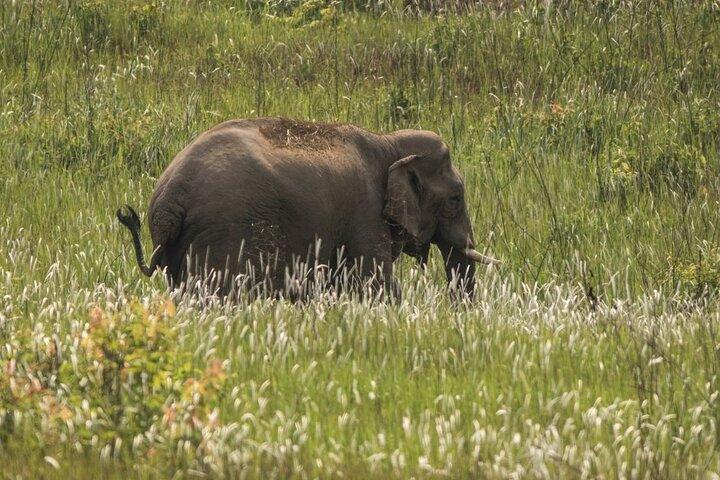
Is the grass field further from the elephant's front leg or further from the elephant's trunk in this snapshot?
the elephant's front leg

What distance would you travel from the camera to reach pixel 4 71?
1417 centimetres

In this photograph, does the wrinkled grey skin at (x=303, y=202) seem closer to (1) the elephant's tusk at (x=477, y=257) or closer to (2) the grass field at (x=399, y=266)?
(1) the elephant's tusk at (x=477, y=257)

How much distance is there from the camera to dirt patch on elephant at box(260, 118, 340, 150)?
8.55m

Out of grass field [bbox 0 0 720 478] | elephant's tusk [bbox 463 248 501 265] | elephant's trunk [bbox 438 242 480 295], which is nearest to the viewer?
grass field [bbox 0 0 720 478]

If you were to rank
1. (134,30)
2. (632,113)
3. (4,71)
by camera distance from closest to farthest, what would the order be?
(632,113), (4,71), (134,30)

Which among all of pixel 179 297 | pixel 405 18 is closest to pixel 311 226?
pixel 179 297

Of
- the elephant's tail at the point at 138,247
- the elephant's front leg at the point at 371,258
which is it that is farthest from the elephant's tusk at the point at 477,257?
the elephant's tail at the point at 138,247

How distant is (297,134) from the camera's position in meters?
8.74

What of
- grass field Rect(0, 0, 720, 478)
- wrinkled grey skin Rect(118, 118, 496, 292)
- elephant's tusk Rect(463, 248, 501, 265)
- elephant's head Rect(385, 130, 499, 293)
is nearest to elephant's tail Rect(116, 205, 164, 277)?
wrinkled grey skin Rect(118, 118, 496, 292)

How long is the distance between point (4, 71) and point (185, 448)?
9.87m

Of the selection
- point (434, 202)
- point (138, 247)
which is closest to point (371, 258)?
point (434, 202)

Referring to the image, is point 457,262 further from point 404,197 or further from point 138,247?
point 138,247

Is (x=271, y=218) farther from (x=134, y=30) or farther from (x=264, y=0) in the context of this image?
(x=264, y=0)

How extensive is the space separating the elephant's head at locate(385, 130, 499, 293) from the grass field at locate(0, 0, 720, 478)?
197 millimetres
